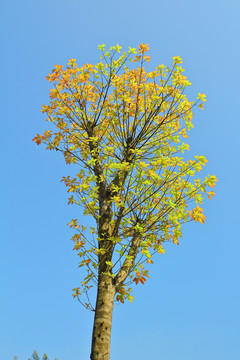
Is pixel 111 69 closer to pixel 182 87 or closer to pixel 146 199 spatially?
pixel 182 87

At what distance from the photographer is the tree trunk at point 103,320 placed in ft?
17.3

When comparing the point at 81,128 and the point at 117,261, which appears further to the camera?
the point at 81,128

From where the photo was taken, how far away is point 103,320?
5504 millimetres

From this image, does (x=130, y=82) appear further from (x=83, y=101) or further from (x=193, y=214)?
(x=193, y=214)

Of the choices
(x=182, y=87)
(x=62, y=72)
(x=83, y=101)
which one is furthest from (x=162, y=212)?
(x=62, y=72)

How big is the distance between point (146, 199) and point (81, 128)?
2.76 meters

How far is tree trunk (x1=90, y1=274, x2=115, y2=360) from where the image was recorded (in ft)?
17.3

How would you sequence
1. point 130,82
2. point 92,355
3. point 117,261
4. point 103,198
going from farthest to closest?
point 130,82 < point 103,198 < point 117,261 < point 92,355

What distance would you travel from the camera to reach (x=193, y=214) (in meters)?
6.38

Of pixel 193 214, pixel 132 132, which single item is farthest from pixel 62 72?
pixel 193 214

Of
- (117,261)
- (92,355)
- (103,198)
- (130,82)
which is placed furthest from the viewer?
(130,82)

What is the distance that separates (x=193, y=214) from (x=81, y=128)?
3.49m

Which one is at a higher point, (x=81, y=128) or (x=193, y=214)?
(x=81, y=128)

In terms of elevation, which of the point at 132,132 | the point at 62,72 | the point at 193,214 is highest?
the point at 62,72
